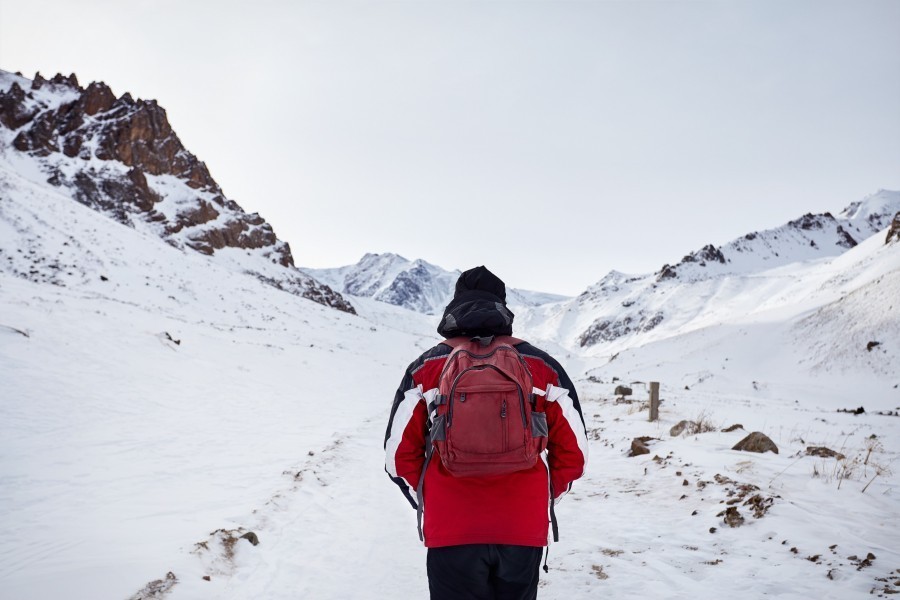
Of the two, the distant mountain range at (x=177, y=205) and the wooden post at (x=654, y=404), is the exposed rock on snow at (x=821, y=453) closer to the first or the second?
the wooden post at (x=654, y=404)

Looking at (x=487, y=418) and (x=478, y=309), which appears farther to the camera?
(x=478, y=309)

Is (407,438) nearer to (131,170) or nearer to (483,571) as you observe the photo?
(483,571)

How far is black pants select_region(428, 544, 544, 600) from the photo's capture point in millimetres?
2270

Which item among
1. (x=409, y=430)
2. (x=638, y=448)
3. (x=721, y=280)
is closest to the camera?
(x=409, y=430)

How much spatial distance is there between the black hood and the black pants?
1187mm

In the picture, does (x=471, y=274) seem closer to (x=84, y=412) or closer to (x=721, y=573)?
(x=721, y=573)

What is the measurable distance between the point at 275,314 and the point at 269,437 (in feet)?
97.0

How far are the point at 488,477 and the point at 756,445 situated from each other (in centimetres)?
728

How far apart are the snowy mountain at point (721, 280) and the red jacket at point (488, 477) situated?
82.2m

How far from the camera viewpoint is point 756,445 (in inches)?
291

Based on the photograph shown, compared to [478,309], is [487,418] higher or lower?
lower

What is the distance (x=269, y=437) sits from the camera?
904 centimetres

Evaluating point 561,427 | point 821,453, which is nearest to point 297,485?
point 561,427

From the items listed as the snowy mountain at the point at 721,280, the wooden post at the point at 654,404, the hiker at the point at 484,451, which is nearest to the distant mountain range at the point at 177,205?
the snowy mountain at the point at 721,280
